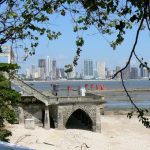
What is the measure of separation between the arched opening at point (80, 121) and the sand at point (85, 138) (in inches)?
50.8

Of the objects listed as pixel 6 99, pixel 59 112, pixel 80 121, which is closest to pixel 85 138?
pixel 59 112

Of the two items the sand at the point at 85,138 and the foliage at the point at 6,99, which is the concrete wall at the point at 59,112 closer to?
the sand at the point at 85,138

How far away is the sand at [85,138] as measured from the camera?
1139 inches

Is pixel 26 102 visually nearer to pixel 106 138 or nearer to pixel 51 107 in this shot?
pixel 51 107

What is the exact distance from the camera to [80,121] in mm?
40188

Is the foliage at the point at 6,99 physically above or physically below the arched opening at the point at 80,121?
above

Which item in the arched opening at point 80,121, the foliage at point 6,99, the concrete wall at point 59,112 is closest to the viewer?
the foliage at point 6,99

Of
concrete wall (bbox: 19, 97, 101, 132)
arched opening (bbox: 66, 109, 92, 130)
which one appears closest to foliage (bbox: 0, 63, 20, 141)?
concrete wall (bbox: 19, 97, 101, 132)

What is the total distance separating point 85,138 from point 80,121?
764 cm

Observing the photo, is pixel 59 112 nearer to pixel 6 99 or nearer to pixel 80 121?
pixel 80 121

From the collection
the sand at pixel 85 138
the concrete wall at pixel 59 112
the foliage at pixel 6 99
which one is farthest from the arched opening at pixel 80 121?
the foliage at pixel 6 99

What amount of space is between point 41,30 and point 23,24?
55cm

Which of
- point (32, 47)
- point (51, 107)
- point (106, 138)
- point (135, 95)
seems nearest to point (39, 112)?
point (51, 107)

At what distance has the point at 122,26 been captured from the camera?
256 inches
